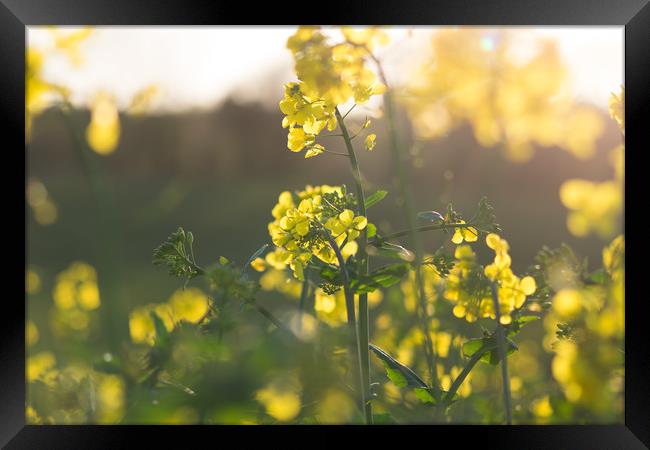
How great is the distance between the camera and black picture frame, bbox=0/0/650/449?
110cm

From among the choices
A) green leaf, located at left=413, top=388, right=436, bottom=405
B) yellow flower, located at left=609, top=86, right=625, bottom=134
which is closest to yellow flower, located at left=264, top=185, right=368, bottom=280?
green leaf, located at left=413, top=388, right=436, bottom=405

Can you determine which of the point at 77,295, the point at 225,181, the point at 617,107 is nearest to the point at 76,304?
the point at 77,295

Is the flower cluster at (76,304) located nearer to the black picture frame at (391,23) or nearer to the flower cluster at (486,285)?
the black picture frame at (391,23)

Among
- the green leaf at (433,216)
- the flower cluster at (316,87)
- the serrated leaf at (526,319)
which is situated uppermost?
the flower cluster at (316,87)

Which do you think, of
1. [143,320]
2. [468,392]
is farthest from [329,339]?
[143,320]

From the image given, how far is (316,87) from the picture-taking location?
0.94 metres

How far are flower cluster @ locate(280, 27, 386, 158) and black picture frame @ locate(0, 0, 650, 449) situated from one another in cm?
17

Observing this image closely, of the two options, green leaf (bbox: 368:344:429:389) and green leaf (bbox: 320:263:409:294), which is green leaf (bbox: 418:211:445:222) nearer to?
green leaf (bbox: 320:263:409:294)

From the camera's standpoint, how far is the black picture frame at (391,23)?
1098mm

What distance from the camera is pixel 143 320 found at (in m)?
1.73

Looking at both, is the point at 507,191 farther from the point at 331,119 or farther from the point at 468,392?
the point at 331,119

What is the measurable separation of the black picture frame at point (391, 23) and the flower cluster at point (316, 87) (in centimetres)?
17

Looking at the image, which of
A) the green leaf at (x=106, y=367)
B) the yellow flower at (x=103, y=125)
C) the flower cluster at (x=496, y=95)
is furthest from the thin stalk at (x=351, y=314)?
the yellow flower at (x=103, y=125)

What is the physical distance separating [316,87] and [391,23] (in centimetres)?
25
